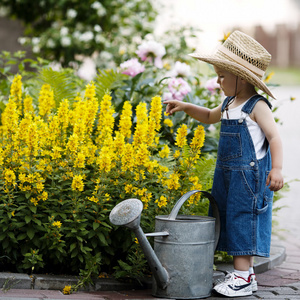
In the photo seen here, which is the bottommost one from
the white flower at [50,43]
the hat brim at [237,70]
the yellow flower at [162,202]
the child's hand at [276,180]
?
the yellow flower at [162,202]

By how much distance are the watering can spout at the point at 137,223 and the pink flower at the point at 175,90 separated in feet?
5.60

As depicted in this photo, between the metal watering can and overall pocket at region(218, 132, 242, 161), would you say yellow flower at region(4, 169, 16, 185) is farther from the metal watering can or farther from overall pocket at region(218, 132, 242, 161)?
overall pocket at region(218, 132, 242, 161)

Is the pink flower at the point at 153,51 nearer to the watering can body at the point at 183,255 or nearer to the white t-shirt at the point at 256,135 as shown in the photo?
the white t-shirt at the point at 256,135

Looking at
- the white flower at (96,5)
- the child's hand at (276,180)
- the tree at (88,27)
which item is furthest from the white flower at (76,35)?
the child's hand at (276,180)

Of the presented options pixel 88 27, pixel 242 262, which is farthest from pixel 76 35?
pixel 242 262

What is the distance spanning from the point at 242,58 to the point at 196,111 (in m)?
0.45

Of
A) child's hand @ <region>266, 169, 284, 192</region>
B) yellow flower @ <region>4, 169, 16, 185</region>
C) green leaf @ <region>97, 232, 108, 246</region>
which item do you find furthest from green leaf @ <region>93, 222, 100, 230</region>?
child's hand @ <region>266, 169, 284, 192</region>

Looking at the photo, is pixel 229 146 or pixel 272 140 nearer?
pixel 272 140

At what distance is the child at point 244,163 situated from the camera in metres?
2.84

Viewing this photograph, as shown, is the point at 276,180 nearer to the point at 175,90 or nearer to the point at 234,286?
the point at 234,286

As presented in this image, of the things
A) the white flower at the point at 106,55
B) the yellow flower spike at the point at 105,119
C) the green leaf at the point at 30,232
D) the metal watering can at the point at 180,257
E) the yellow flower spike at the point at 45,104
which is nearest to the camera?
the metal watering can at the point at 180,257

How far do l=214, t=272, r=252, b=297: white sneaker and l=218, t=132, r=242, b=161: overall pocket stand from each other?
24.5 inches

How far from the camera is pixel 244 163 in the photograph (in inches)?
112

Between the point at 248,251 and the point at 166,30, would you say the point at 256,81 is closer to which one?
the point at 248,251
